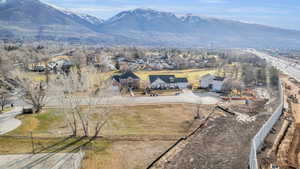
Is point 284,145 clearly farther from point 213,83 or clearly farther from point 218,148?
point 213,83

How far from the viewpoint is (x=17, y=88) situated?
42344 millimetres

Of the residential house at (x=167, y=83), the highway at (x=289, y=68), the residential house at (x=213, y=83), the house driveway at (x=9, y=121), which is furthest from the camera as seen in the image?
the highway at (x=289, y=68)

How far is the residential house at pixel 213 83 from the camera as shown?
45875mm

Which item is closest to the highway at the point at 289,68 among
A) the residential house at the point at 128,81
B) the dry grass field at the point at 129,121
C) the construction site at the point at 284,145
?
the construction site at the point at 284,145

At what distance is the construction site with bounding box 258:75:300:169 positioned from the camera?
18797mm

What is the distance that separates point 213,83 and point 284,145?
982 inches

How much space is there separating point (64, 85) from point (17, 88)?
14.3 meters

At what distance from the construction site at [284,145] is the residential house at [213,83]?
14.0 m

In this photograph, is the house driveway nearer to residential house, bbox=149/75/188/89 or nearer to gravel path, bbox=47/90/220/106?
gravel path, bbox=47/90/220/106

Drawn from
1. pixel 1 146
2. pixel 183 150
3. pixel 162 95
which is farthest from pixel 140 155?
pixel 162 95

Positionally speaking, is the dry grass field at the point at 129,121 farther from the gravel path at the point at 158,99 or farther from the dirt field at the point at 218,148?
the dirt field at the point at 218,148

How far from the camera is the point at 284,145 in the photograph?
2227 cm

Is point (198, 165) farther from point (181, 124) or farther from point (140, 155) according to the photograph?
point (181, 124)

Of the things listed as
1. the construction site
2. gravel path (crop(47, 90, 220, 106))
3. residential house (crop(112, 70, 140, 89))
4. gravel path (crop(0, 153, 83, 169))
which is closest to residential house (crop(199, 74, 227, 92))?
gravel path (crop(47, 90, 220, 106))
